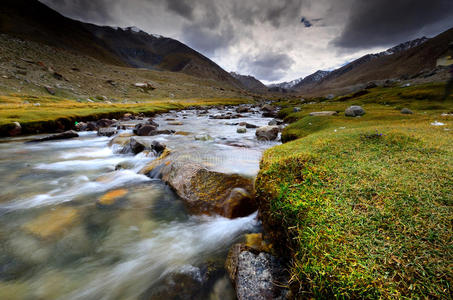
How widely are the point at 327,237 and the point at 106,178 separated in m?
8.10

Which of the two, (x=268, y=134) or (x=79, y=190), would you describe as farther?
(x=268, y=134)

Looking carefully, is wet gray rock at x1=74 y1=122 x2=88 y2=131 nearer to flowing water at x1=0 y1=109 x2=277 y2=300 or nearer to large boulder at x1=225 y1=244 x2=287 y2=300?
flowing water at x1=0 y1=109 x2=277 y2=300

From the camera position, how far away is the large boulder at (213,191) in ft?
16.2

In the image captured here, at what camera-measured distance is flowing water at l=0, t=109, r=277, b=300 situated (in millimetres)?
3381

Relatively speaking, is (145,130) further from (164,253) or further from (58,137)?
(164,253)

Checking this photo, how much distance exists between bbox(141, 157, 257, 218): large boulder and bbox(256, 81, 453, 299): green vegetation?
5.13 ft

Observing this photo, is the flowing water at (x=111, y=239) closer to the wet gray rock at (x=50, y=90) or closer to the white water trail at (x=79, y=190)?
the white water trail at (x=79, y=190)

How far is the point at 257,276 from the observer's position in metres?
2.65

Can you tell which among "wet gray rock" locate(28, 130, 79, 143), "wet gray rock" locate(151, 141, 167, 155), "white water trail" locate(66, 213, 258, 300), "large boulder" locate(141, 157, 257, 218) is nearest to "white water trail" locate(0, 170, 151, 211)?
"wet gray rock" locate(151, 141, 167, 155)

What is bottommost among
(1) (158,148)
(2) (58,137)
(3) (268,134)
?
(3) (268,134)

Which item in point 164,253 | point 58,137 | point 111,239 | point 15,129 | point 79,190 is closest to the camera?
point 164,253

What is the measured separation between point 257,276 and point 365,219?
1.59m

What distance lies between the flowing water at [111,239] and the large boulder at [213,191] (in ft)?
0.75

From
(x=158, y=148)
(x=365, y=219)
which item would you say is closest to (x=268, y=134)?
(x=158, y=148)
